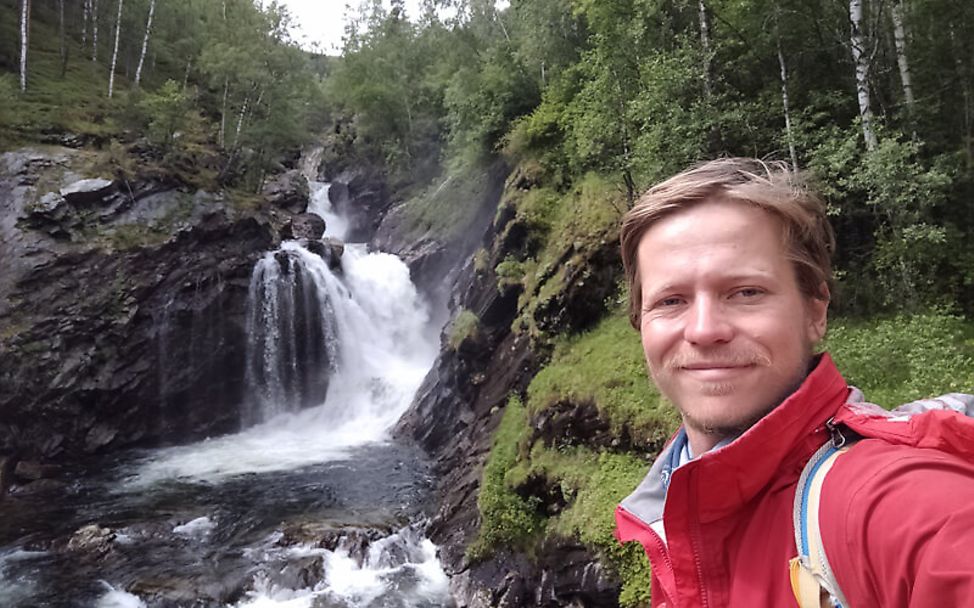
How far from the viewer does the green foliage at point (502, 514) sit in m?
8.85

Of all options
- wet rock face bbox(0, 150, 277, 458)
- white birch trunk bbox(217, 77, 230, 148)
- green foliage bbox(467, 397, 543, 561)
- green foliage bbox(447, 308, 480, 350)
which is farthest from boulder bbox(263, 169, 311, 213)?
green foliage bbox(467, 397, 543, 561)

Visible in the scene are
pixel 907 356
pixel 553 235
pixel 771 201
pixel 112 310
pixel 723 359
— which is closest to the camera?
pixel 723 359

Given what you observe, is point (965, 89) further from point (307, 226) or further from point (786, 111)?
point (307, 226)

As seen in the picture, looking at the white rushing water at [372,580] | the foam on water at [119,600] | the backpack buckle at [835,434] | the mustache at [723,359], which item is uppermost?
the mustache at [723,359]

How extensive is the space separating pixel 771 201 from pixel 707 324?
0.38m

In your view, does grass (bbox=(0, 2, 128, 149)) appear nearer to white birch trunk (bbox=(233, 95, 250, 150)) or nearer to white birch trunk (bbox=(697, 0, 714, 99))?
white birch trunk (bbox=(233, 95, 250, 150))

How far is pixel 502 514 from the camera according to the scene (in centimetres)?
920

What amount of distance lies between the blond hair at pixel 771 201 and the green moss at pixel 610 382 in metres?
6.42

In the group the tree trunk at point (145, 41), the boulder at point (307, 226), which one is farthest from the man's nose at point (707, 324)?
the tree trunk at point (145, 41)

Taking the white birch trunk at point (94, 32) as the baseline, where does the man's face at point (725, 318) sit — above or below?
below

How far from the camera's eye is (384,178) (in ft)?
110

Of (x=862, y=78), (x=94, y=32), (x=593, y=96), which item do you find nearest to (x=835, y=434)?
(x=862, y=78)

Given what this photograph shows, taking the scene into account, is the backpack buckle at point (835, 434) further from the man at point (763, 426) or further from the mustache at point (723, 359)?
the mustache at point (723, 359)

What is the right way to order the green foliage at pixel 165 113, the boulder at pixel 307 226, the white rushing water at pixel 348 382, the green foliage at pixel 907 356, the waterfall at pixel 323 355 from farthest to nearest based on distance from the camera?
the boulder at pixel 307 226 < the green foliage at pixel 165 113 < the waterfall at pixel 323 355 < the white rushing water at pixel 348 382 < the green foliage at pixel 907 356
